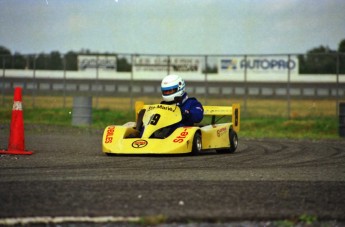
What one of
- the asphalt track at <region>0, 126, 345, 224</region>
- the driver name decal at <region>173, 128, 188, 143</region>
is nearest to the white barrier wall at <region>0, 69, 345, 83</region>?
the driver name decal at <region>173, 128, 188, 143</region>

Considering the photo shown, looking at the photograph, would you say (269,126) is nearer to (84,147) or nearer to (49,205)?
(84,147)

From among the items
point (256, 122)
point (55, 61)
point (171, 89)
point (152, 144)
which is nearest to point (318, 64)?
point (256, 122)

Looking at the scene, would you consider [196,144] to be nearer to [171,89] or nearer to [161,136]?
[161,136]

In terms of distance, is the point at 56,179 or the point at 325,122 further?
the point at 325,122

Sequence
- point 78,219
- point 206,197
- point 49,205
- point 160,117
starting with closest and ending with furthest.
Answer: point 78,219, point 49,205, point 206,197, point 160,117

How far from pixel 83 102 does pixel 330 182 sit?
17.7 meters

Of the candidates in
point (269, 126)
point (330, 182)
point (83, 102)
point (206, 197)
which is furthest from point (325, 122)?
point (206, 197)

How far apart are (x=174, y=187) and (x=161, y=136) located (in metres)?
5.34

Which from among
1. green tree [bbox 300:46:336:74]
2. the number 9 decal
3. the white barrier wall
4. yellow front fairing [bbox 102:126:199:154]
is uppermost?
green tree [bbox 300:46:336:74]

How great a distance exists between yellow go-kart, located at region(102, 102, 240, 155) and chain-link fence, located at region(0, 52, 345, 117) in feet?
47.2

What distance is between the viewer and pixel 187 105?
14.5 metres

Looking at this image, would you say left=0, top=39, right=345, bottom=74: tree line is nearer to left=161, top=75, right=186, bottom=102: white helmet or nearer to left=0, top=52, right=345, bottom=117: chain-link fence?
left=0, top=52, right=345, bottom=117: chain-link fence

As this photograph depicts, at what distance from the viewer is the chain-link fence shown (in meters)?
31.8

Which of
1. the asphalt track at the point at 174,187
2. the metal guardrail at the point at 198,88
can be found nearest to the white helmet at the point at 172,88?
the asphalt track at the point at 174,187
